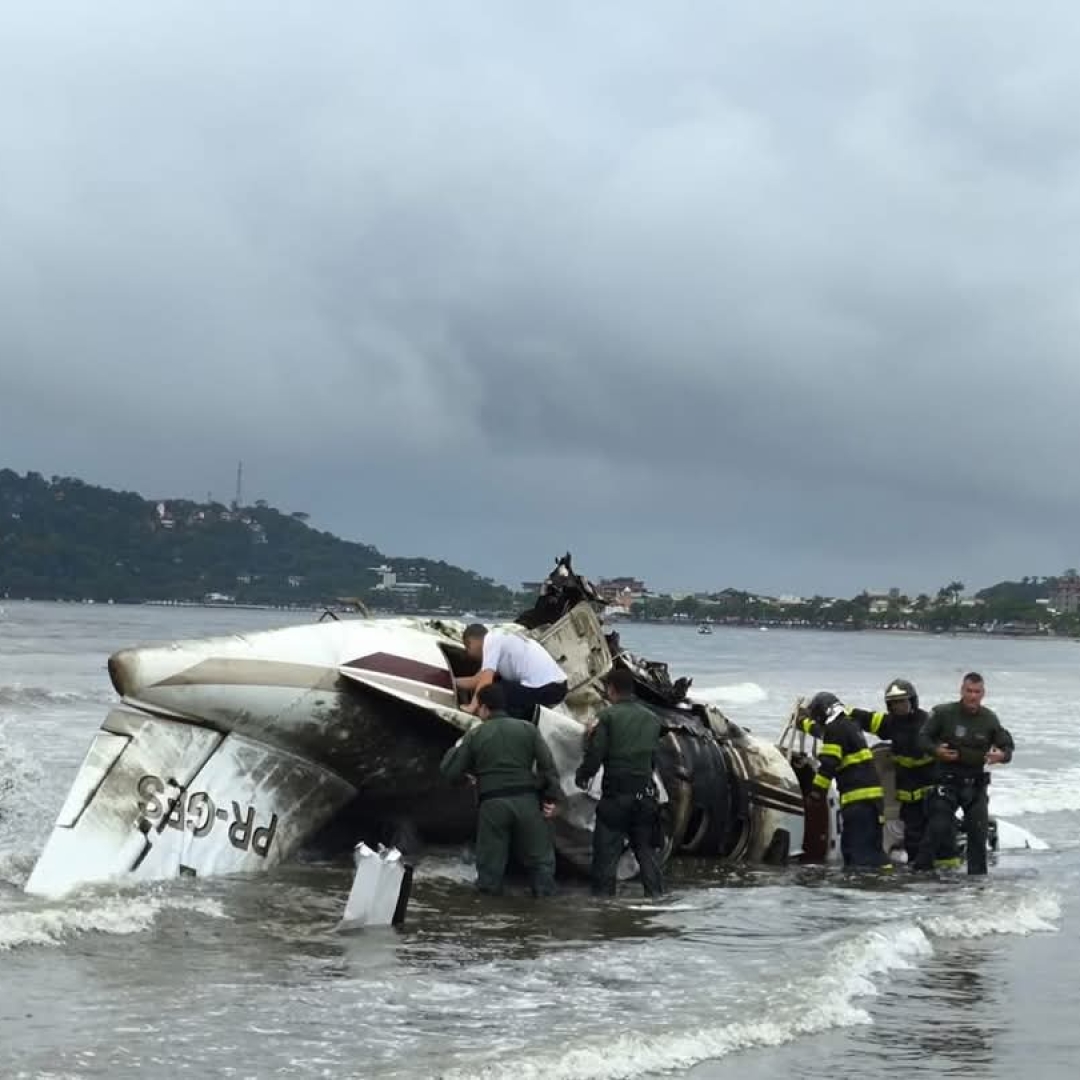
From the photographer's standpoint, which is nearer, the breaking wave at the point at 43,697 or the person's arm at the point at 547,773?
the person's arm at the point at 547,773

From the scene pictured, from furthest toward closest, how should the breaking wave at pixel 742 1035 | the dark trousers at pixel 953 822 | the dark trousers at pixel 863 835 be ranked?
1. the dark trousers at pixel 863 835
2. the dark trousers at pixel 953 822
3. the breaking wave at pixel 742 1035

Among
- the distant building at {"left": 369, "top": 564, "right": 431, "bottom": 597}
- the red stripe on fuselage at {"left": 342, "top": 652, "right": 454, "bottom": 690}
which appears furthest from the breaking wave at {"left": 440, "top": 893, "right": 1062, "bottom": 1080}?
the distant building at {"left": 369, "top": 564, "right": 431, "bottom": 597}

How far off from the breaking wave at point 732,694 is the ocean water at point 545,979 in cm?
3184

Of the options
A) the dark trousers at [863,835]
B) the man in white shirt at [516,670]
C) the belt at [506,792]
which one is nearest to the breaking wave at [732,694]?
the dark trousers at [863,835]

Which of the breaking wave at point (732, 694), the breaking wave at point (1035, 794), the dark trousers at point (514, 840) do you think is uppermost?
the dark trousers at point (514, 840)

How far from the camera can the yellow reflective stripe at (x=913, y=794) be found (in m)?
14.7

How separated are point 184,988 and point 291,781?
3834 mm

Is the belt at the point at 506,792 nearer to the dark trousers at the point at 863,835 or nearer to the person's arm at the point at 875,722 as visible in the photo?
the dark trousers at the point at 863,835

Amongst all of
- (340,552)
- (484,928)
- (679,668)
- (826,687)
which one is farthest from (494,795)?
(340,552)

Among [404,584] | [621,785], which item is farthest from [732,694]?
[404,584]

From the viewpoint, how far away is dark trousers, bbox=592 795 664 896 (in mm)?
12031

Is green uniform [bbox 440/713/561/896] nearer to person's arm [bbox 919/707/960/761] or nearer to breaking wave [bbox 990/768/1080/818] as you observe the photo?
person's arm [bbox 919/707/960/761]

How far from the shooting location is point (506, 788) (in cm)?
1130

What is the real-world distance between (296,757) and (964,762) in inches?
223
